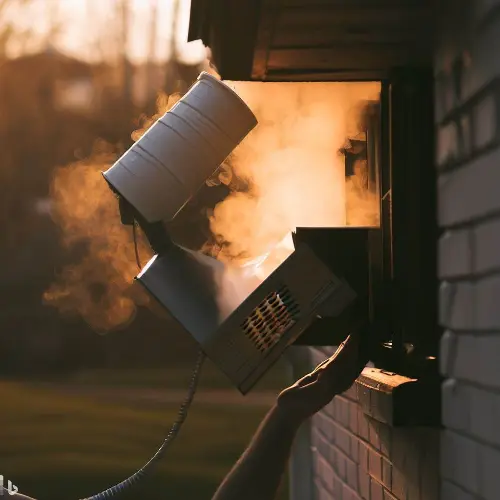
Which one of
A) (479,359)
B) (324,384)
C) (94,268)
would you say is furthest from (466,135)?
(94,268)

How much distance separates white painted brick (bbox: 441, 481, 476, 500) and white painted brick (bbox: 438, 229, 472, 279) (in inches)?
18.2

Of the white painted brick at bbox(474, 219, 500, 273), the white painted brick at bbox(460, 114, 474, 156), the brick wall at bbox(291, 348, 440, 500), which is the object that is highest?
the white painted brick at bbox(460, 114, 474, 156)

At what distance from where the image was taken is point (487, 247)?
5.75ft

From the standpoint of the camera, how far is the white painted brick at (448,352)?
6.75 feet

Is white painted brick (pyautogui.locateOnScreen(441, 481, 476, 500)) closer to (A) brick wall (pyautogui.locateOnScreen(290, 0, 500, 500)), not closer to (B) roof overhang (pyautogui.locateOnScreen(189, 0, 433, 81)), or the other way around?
(A) brick wall (pyautogui.locateOnScreen(290, 0, 500, 500))

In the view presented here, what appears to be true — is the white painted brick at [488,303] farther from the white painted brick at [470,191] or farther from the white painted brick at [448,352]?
the white painted brick at [448,352]

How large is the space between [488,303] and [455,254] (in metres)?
0.29

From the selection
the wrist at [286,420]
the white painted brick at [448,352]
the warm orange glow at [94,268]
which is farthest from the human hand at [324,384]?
the warm orange glow at [94,268]

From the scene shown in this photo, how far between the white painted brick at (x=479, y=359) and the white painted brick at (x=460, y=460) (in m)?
0.14

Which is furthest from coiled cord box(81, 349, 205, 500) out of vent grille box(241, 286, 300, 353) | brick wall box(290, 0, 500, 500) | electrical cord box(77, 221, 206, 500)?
brick wall box(290, 0, 500, 500)

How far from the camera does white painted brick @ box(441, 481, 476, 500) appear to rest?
6.33 feet

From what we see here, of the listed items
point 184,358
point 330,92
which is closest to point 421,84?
point 330,92

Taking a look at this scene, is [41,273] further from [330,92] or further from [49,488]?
[330,92]

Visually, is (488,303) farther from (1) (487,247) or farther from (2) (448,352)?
(2) (448,352)
